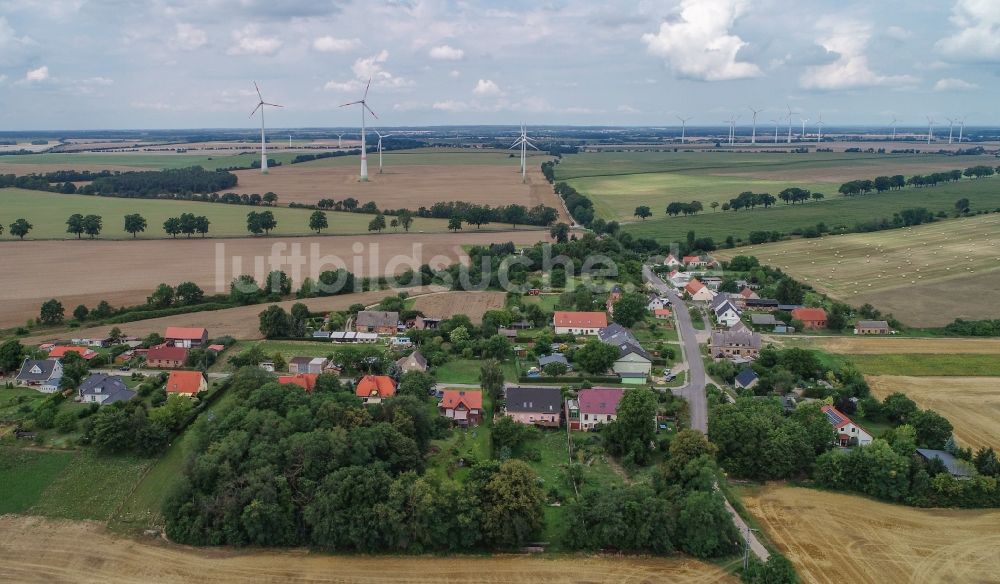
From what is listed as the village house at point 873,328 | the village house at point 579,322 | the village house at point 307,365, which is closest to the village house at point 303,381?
the village house at point 307,365

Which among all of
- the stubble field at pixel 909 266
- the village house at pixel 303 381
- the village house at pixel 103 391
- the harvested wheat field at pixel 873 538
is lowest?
the harvested wheat field at pixel 873 538

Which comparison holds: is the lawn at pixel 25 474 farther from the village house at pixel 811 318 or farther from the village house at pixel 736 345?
the village house at pixel 811 318

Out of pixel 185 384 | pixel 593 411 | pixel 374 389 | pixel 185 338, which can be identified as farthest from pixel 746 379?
pixel 185 338

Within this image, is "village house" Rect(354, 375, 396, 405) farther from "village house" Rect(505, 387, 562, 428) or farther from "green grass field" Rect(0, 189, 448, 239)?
"green grass field" Rect(0, 189, 448, 239)

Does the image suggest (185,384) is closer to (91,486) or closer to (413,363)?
(91,486)

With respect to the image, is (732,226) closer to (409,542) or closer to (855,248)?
(855,248)

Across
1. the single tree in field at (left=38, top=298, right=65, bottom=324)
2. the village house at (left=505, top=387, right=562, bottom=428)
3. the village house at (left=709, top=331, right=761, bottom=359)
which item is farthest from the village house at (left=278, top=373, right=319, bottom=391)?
the village house at (left=709, top=331, right=761, bottom=359)

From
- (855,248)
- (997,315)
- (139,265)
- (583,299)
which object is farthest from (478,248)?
(997,315)
